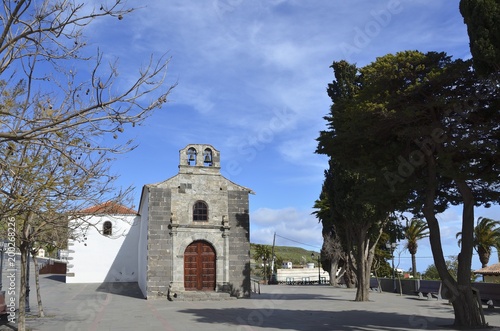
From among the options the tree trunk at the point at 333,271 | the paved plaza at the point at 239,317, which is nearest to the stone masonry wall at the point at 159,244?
the paved plaza at the point at 239,317

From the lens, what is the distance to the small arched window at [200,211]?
89.8 ft

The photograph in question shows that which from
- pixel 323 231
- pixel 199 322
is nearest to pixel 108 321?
pixel 199 322

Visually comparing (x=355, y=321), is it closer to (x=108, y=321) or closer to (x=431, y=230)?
(x=431, y=230)

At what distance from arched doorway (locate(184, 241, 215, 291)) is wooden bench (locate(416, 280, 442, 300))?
11436mm

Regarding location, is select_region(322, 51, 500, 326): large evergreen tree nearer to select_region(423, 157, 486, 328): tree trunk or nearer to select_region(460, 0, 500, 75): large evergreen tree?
select_region(423, 157, 486, 328): tree trunk

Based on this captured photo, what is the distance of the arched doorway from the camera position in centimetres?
2639

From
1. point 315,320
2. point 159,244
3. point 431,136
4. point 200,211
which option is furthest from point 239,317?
point 200,211

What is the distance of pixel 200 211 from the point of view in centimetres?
2745

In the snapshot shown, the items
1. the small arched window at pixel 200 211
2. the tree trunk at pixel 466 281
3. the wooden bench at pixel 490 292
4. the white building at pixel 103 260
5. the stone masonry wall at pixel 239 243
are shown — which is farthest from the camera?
the white building at pixel 103 260

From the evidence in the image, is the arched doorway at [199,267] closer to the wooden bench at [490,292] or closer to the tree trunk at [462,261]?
the wooden bench at [490,292]

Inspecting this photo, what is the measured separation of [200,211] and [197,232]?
1.26 metres

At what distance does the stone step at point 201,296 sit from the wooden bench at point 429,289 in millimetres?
10349

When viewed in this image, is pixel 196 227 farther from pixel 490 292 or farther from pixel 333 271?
pixel 333 271

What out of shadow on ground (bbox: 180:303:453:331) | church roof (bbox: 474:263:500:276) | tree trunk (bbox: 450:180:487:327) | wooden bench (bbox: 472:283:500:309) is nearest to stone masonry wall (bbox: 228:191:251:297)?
shadow on ground (bbox: 180:303:453:331)
